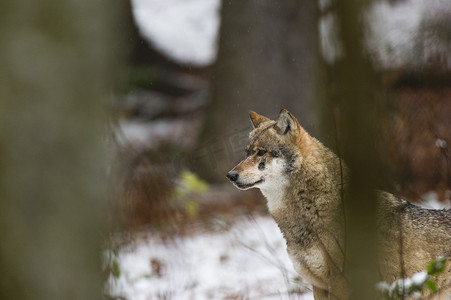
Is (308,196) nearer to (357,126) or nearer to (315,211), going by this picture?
(315,211)

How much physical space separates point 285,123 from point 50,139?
2075 millimetres

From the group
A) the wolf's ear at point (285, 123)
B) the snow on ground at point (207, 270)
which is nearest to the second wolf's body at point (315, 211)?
the wolf's ear at point (285, 123)

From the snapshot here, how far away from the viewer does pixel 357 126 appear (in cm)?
190

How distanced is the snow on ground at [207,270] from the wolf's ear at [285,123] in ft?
3.53

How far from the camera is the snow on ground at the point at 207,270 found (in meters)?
4.98

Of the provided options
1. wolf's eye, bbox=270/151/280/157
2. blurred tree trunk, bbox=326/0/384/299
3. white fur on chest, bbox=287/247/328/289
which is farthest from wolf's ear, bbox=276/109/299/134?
blurred tree trunk, bbox=326/0/384/299

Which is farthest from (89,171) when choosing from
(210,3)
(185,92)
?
(210,3)

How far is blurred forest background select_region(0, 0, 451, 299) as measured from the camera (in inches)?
77.2

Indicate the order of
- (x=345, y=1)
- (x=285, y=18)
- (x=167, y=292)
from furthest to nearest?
(x=285, y=18) < (x=167, y=292) < (x=345, y=1)

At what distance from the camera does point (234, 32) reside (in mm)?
8406

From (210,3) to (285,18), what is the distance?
6.20 meters

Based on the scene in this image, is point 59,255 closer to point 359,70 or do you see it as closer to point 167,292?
point 359,70

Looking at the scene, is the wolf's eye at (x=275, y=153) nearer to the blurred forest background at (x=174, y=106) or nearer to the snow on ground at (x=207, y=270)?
the blurred forest background at (x=174, y=106)

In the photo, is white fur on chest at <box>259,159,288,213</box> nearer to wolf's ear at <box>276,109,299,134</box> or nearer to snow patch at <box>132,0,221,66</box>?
wolf's ear at <box>276,109,299,134</box>
